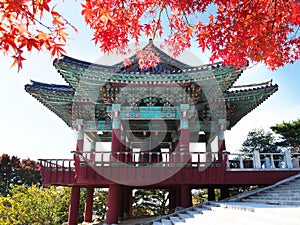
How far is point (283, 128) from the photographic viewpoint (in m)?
20.0

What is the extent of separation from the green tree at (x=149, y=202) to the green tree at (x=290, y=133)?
1112cm

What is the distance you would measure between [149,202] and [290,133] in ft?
42.5

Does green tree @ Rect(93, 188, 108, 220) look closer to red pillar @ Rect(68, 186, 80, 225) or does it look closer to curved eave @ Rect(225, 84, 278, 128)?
red pillar @ Rect(68, 186, 80, 225)

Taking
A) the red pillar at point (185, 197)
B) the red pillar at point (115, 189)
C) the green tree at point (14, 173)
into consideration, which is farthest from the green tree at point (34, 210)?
the green tree at point (14, 173)

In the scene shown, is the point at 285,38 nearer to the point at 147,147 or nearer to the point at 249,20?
the point at 249,20

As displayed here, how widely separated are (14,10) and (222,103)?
1153 cm

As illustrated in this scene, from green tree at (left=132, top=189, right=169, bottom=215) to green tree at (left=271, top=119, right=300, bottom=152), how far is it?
1112 centimetres

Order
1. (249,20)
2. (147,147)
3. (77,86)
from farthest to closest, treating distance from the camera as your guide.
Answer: (147,147), (77,86), (249,20)

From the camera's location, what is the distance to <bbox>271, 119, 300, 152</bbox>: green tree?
19547 mm

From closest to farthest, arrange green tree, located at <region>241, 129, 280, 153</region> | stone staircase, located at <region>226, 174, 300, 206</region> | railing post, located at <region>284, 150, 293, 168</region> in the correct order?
stone staircase, located at <region>226, 174, 300, 206</region>, railing post, located at <region>284, 150, 293, 168</region>, green tree, located at <region>241, 129, 280, 153</region>

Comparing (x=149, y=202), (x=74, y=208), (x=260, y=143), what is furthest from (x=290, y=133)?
(x=74, y=208)

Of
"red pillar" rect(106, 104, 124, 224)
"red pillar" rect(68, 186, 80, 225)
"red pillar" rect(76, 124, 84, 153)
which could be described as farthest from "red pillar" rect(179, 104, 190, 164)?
"red pillar" rect(76, 124, 84, 153)

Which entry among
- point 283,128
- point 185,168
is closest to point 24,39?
point 185,168

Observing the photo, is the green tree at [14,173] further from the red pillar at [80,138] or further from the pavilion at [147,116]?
the red pillar at [80,138]
